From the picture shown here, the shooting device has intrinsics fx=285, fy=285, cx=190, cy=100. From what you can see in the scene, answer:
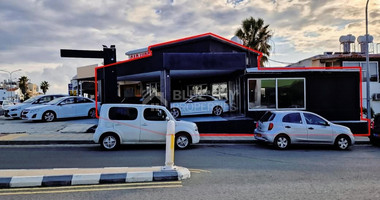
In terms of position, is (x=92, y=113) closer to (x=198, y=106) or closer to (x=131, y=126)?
(x=198, y=106)

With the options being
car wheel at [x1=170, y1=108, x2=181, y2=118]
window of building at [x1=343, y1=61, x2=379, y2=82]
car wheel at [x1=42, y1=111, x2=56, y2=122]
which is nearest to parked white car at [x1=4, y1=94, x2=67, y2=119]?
car wheel at [x1=42, y1=111, x2=56, y2=122]

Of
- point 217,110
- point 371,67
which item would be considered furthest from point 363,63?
point 217,110

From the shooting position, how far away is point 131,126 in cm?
1005

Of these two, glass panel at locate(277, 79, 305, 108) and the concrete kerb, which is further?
glass panel at locate(277, 79, 305, 108)

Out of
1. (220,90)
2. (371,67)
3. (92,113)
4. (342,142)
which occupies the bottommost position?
(342,142)

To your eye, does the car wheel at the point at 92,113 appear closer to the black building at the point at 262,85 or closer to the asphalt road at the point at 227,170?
the black building at the point at 262,85

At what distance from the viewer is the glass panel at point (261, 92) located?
1748 cm

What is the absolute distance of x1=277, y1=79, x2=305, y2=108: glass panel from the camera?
17.5 metres

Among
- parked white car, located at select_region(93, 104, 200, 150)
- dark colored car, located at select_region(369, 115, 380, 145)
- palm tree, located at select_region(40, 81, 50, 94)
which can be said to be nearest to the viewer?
parked white car, located at select_region(93, 104, 200, 150)

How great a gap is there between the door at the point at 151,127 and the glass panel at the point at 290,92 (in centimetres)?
986

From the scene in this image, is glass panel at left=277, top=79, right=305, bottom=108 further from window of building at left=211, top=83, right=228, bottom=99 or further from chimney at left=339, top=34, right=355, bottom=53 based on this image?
chimney at left=339, top=34, right=355, bottom=53

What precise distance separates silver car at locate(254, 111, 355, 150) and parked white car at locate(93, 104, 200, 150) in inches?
127

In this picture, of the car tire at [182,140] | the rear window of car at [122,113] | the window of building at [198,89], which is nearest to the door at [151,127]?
the rear window of car at [122,113]

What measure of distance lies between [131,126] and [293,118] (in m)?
6.20
